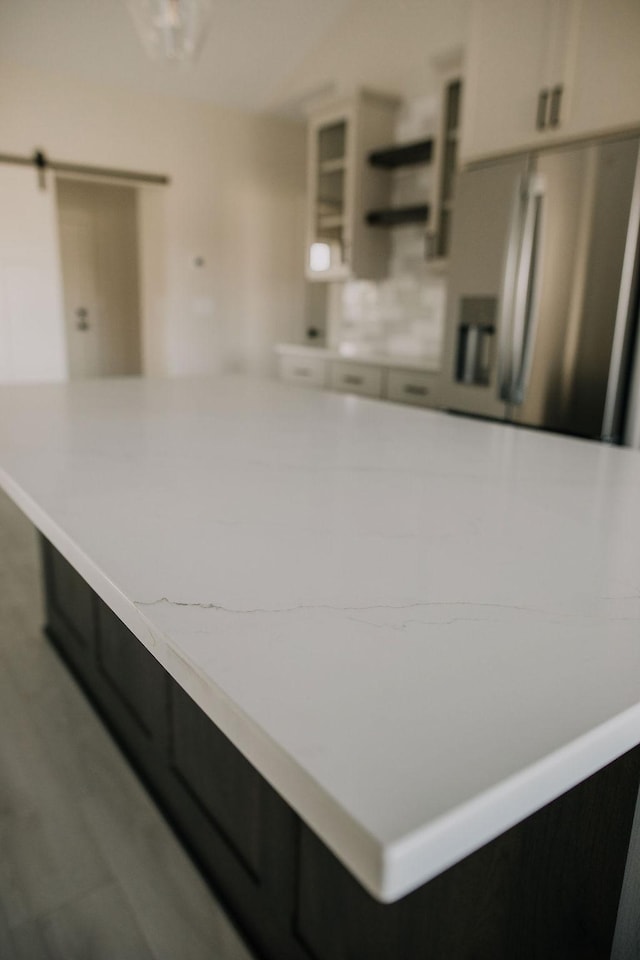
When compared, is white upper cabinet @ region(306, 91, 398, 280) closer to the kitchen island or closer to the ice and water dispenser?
the ice and water dispenser

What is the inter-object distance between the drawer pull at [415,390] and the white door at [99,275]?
380 cm

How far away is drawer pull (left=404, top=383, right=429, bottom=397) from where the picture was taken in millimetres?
3623

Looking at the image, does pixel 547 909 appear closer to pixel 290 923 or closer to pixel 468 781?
pixel 290 923

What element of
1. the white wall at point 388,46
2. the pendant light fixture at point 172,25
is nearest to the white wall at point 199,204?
the white wall at point 388,46

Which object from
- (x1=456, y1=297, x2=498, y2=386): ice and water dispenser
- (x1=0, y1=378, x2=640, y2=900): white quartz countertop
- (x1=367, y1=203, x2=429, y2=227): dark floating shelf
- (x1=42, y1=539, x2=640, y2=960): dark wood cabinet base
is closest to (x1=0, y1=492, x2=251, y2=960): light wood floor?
(x1=42, y1=539, x2=640, y2=960): dark wood cabinet base

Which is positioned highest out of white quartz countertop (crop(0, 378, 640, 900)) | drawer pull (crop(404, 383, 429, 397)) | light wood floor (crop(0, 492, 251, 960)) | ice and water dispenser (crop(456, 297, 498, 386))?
ice and water dispenser (crop(456, 297, 498, 386))

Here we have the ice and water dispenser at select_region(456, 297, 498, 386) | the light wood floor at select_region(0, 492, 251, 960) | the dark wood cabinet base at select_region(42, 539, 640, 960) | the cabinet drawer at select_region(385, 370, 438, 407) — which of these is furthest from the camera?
the cabinet drawer at select_region(385, 370, 438, 407)

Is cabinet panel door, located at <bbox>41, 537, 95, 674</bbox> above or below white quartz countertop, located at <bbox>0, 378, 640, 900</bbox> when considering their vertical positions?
below

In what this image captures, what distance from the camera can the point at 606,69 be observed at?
2.54m

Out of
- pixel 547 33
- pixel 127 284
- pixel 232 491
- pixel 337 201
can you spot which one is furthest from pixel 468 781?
pixel 127 284

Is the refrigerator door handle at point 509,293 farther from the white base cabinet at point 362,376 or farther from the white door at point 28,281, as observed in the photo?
the white door at point 28,281

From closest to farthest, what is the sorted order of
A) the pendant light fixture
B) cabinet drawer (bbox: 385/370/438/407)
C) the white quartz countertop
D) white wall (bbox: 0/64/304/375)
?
1. the white quartz countertop
2. the pendant light fixture
3. cabinet drawer (bbox: 385/370/438/407)
4. white wall (bbox: 0/64/304/375)

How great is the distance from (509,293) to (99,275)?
4.77 meters

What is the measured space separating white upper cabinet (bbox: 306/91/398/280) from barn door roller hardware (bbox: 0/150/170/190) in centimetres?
126
